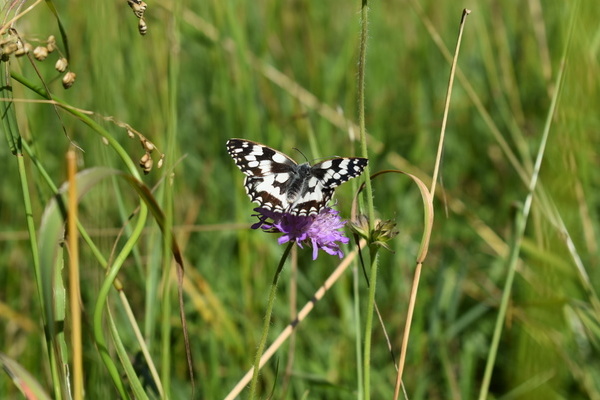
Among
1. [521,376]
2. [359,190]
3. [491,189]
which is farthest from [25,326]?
[491,189]

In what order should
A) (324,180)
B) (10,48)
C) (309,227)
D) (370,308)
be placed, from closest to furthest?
(10,48) → (370,308) → (309,227) → (324,180)

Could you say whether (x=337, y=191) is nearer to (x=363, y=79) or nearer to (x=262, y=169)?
(x=262, y=169)

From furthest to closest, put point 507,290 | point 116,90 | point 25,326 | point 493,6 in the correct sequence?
1. point 493,6
2. point 116,90
3. point 25,326
4. point 507,290

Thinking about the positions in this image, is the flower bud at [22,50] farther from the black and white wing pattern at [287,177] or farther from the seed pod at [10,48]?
the black and white wing pattern at [287,177]

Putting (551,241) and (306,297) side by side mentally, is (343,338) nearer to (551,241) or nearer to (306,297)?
(306,297)

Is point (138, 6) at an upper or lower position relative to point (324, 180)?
upper

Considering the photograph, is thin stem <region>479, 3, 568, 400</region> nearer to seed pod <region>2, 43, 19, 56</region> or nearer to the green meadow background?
the green meadow background

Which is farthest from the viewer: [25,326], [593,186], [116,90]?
[593,186]

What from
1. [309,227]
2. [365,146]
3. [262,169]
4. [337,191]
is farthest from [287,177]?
[337,191]
